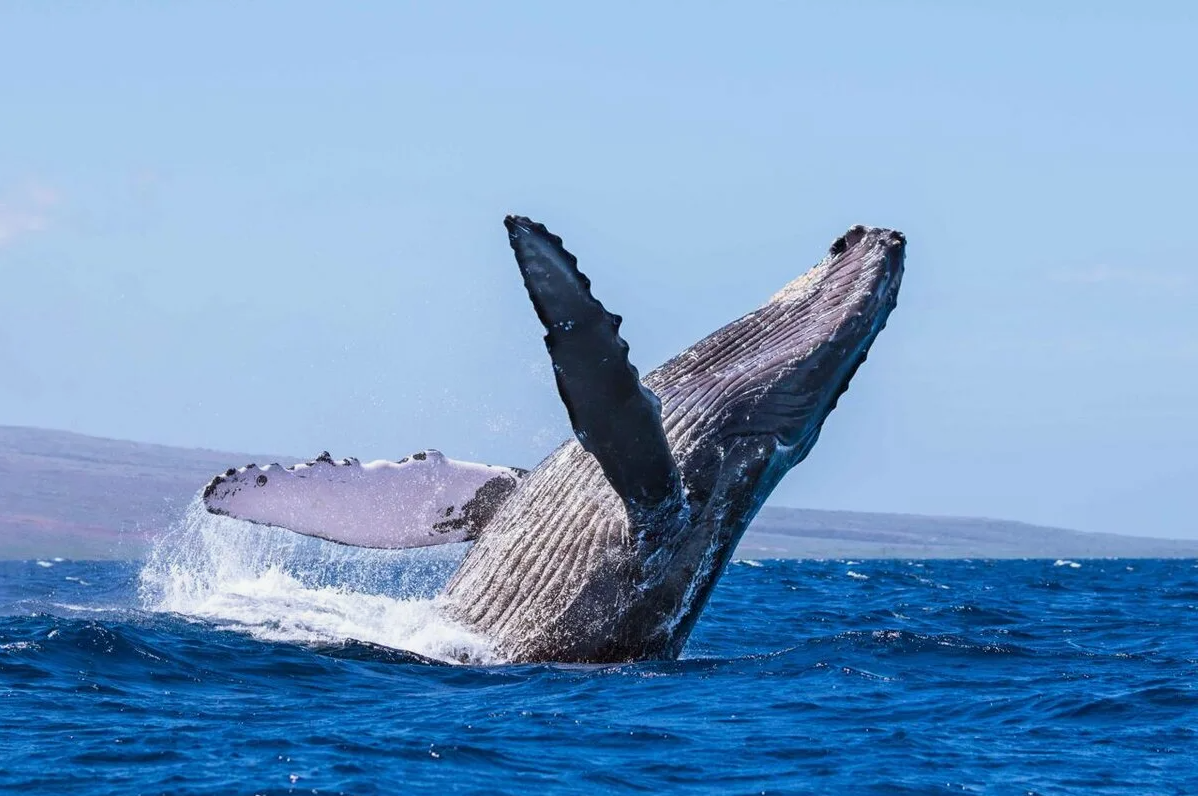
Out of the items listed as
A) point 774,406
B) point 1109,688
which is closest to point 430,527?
point 774,406

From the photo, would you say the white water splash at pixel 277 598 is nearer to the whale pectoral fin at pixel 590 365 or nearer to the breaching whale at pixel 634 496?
the breaching whale at pixel 634 496

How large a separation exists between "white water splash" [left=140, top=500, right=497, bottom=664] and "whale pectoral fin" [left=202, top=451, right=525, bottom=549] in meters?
0.19

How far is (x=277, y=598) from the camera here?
40.0 ft

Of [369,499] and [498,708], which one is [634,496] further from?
[369,499]

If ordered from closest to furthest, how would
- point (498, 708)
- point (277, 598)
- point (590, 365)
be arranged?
point (590, 365)
point (498, 708)
point (277, 598)

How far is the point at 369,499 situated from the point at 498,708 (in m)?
2.53

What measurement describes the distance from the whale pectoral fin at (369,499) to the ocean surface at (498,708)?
0.26 m

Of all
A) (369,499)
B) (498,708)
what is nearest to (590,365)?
(498,708)

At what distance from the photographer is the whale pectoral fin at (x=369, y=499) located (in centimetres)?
985

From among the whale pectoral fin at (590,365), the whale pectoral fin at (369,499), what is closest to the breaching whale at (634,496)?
the whale pectoral fin at (369,499)

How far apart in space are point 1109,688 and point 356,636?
4696 millimetres

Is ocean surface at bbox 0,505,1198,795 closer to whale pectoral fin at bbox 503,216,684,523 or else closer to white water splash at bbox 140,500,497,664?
white water splash at bbox 140,500,497,664

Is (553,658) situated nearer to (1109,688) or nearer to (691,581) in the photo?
(691,581)

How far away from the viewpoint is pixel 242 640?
9953 mm
